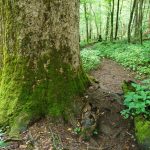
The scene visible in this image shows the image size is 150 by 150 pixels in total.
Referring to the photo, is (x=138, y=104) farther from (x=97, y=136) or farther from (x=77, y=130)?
(x=77, y=130)

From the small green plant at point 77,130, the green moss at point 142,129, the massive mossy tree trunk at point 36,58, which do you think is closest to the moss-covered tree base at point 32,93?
the massive mossy tree trunk at point 36,58

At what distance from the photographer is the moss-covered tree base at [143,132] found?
396 cm

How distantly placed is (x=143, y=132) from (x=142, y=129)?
56 millimetres

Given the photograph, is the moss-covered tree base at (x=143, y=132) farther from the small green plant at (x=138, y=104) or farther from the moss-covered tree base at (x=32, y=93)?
the moss-covered tree base at (x=32, y=93)

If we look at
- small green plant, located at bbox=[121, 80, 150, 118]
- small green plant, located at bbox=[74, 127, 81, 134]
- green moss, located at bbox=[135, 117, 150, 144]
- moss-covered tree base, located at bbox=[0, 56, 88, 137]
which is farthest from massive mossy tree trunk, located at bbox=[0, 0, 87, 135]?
green moss, located at bbox=[135, 117, 150, 144]

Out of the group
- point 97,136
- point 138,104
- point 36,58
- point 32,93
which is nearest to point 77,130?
point 97,136

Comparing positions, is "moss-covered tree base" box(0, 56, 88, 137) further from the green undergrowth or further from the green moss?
the green undergrowth

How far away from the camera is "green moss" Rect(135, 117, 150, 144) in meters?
4.00

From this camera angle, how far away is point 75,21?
457 cm

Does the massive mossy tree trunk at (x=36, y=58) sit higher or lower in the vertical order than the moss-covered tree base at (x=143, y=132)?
higher

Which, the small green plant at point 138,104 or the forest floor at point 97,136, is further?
the small green plant at point 138,104

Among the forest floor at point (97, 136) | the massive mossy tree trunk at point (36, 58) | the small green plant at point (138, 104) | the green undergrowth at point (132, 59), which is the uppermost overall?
the massive mossy tree trunk at point (36, 58)

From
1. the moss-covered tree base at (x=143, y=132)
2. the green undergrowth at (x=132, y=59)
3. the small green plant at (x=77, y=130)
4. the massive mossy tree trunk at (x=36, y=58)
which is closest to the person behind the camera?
the moss-covered tree base at (x=143, y=132)

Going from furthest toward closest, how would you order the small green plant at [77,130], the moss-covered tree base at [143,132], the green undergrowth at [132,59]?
the green undergrowth at [132,59], the small green plant at [77,130], the moss-covered tree base at [143,132]
